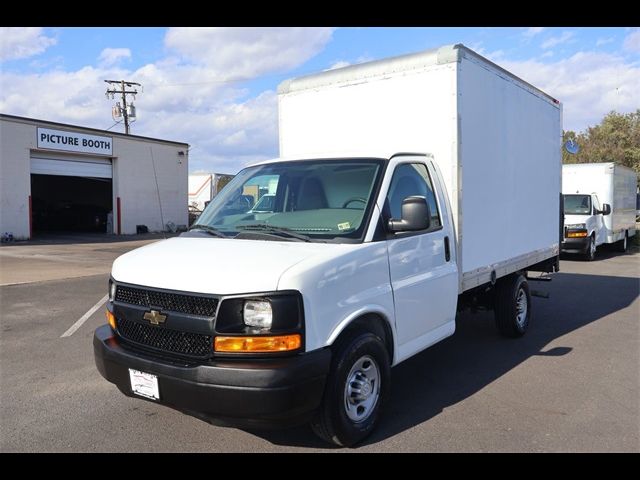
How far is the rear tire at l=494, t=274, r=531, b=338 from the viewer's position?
21.7ft

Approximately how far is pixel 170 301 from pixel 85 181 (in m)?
31.3

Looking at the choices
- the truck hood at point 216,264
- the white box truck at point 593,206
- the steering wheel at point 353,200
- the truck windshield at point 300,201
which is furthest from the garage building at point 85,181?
the steering wheel at point 353,200

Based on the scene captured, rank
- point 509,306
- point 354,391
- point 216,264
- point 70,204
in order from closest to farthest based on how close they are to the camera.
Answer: point 216,264 < point 354,391 < point 509,306 < point 70,204

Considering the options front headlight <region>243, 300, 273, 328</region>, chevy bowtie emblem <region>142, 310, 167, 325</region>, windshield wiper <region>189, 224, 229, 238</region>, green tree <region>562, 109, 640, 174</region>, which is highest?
green tree <region>562, 109, 640, 174</region>

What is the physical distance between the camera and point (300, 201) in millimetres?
4562

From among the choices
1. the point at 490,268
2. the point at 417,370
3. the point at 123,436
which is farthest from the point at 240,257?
the point at 490,268

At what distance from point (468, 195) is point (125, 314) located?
3314 mm

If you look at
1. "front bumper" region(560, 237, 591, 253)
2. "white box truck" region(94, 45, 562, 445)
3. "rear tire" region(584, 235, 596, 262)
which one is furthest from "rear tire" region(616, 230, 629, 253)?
"white box truck" region(94, 45, 562, 445)

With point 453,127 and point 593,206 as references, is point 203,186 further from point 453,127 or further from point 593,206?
point 453,127

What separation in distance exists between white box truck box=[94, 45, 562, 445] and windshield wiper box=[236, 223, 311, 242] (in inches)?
0.9

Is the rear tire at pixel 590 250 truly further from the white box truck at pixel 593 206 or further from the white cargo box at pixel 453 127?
the white cargo box at pixel 453 127

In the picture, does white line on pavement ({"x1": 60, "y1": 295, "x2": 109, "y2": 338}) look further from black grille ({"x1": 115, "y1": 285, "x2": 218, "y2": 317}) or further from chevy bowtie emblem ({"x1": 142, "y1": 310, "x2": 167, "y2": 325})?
chevy bowtie emblem ({"x1": 142, "y1": 310, "x2": 167, "y2": 325})

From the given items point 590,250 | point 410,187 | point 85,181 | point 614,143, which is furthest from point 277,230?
point 614,143
